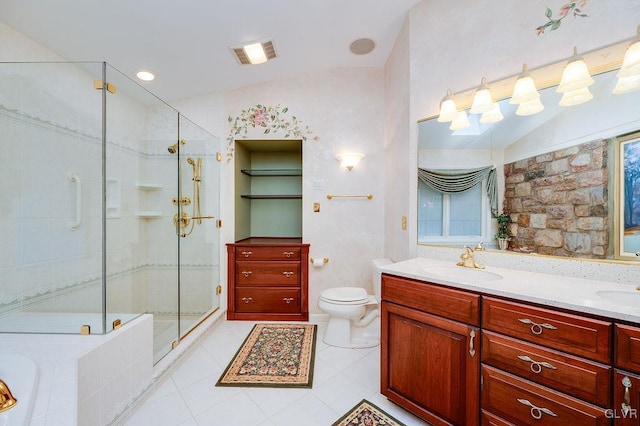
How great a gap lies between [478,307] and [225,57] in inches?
104

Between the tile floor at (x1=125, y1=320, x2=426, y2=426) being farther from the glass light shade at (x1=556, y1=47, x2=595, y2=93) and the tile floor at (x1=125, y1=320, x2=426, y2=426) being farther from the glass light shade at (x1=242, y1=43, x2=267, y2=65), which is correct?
the glass light shade at (x1=242, y1=43, x2=267, y2=65)

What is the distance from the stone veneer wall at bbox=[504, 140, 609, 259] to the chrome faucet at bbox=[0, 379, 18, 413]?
8.11ft

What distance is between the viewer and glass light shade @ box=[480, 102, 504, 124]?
57.7 inches

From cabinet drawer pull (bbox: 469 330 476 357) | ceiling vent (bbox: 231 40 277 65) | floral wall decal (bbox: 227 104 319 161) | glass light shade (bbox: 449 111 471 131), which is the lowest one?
cabinet drawer pull (bbox: 469 330 476 357)

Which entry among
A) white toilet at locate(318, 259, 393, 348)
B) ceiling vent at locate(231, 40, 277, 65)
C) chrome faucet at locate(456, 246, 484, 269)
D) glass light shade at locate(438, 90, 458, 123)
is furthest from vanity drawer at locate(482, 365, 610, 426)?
ceiling vent at locate(231, 40, 277, 65)

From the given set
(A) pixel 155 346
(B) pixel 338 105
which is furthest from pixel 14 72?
(B) pixel 338 105

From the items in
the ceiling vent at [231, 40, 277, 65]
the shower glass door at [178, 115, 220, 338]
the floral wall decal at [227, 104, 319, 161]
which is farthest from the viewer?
the floral wall decal at [227, 104, 319, 161]

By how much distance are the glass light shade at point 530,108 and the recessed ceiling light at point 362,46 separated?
145 centimetres

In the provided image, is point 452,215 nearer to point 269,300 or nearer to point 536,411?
Answer: point 536,411

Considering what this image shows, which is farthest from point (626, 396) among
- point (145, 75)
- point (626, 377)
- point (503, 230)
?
point (145, 75)

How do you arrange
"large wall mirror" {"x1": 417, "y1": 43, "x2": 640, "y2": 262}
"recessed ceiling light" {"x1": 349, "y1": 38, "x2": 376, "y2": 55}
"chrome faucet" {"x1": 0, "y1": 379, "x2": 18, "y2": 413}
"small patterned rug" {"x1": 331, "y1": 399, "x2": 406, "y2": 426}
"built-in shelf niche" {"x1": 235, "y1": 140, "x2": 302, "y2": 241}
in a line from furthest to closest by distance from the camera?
1. "built-in shelf niche" {"x1": 235, "y1": 140, "x2": 302, "y2": 241}
2. "recessed ceiling light" {"x1": 349, "y1": 38, "x2": 376, "y2": 55}
3. "small patterned rug" {"x1": 331, "y1": 399, "x2": 406, "y2": 426}
4. "large wall mirror" {"x1": 417, "y1": 43, "x2": 640, "y2": 262}
5. "chrome faucet" {"x1": 0, "y1": 379, "x2": 18, "y2": 413}

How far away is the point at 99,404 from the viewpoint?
1184 mm

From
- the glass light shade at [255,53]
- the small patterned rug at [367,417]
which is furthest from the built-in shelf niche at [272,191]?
the small patterned rug at [367,417]

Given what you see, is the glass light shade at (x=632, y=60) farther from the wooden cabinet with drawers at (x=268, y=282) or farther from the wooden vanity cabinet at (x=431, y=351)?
the wooden cabinet with drawers at (x=268, y=282)
